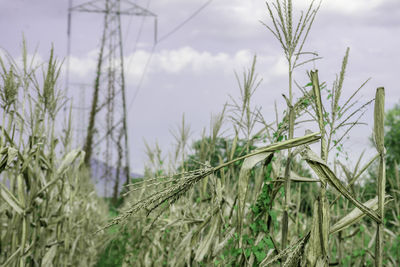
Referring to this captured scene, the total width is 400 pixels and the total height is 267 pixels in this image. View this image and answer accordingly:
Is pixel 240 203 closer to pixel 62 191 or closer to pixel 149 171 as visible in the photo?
pixel 62 191

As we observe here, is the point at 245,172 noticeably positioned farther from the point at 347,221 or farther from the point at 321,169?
the point at 347,221

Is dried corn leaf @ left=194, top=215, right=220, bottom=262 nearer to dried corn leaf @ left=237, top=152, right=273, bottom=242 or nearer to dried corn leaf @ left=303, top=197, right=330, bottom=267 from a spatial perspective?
dried corn leaf @ left=237, top=152, right=273, bottom=242

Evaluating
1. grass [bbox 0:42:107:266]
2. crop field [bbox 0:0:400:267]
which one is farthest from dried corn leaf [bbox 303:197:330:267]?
grass [bbox 0:42:107:266]

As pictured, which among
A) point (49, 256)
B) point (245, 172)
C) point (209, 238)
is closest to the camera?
point (245, 172)

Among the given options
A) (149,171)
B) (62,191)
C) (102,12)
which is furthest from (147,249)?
(102,12)

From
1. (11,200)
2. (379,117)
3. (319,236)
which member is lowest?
(11,200)

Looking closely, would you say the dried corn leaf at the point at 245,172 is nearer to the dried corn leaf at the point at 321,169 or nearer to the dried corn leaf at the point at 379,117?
the dried corn leaf at the point at 321,169

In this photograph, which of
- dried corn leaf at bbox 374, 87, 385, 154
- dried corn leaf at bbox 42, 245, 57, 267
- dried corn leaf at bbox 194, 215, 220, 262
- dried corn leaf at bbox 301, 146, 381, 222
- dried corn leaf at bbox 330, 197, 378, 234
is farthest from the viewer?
dried corn leaf at bbox 42, 245, 57, 267

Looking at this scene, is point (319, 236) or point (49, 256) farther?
point (49, 256)

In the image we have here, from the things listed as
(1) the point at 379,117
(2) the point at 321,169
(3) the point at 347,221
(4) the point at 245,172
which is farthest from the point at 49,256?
(1) the point at 379,117

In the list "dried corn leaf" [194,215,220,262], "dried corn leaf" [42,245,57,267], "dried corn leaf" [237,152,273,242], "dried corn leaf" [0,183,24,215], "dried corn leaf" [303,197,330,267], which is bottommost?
"dried corn leaf" [42,245,57,267]

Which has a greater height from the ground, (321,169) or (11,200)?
(321,169)

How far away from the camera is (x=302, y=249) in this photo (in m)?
2.05

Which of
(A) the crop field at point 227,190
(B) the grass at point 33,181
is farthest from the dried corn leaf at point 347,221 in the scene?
(B) the grass at point 33,181
